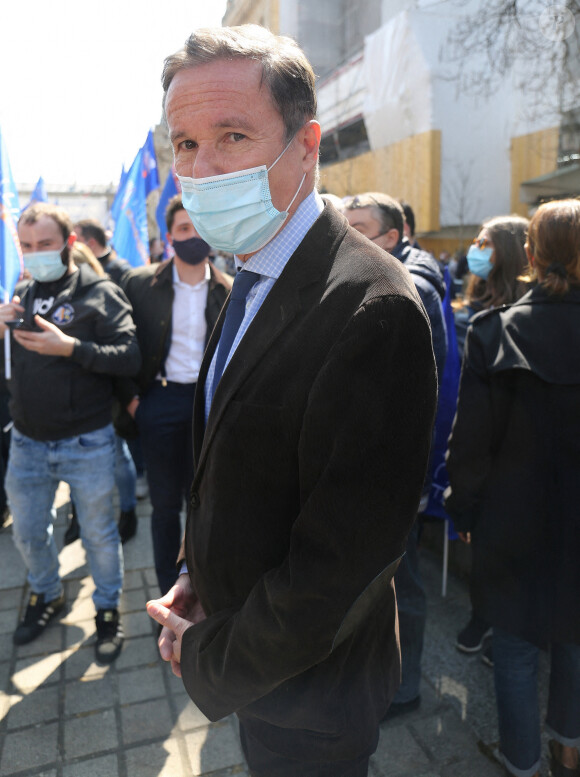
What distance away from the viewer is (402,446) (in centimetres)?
105

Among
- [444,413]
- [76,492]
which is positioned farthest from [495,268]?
[76,492]

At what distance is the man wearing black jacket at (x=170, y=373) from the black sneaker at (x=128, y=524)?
3.57 ft

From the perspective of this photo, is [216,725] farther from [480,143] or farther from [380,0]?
[380,0]

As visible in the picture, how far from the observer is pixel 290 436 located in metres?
1.11

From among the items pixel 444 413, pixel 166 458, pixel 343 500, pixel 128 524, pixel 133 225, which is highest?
pixel 133 225

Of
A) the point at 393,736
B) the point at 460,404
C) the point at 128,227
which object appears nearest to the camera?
the point at 460,404

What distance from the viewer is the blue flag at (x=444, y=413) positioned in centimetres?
321

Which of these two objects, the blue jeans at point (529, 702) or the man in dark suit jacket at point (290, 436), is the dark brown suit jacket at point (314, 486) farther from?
the blue jeans at point (529, 702)

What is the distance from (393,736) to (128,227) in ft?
19.1

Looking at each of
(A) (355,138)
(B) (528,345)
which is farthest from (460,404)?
(A) (355,138)

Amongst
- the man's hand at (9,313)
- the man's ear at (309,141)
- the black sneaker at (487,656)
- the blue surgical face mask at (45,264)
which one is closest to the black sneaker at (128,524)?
the man's hand at (9,313)

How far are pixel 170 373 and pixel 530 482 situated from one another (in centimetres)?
205

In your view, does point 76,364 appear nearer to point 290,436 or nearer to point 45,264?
point 45,264

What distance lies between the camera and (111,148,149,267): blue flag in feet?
22.2
